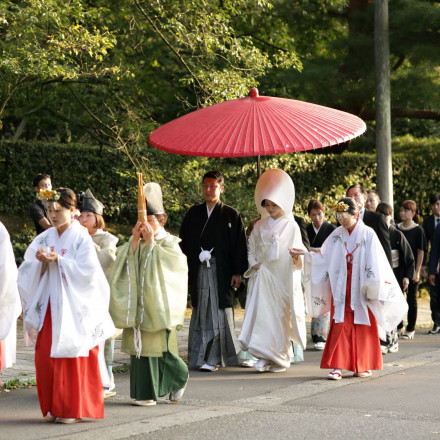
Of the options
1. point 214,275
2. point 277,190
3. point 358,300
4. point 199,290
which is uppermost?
point 277,190

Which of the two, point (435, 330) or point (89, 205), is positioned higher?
point (89, 205)

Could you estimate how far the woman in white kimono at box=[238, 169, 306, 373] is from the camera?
8.93 meters

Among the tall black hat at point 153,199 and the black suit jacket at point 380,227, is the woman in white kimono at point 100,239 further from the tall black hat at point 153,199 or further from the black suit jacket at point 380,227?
the black suit jacket at point 380,227

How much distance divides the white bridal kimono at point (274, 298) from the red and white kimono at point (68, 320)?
8.81 feet

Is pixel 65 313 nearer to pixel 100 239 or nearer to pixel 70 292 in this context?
pixel 70 292

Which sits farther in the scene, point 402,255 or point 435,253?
point 435,253

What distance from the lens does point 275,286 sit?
29.8ft

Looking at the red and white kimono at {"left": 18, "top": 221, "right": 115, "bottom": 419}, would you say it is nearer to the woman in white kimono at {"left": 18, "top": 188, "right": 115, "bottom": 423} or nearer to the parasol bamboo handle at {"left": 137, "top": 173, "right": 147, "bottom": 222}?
the woman in white kimono at {"left": 18, "top": 188, "right": 115, "bottom": 423}

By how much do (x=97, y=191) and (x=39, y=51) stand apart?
22.0ft

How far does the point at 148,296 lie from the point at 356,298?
2422 millimetres

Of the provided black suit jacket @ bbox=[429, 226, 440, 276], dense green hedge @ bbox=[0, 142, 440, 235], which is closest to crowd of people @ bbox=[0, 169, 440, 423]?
black suit jacket @ bbox=[429, 226, 440, 276]

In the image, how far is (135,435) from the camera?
5.90 meters

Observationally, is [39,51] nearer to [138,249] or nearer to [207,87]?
[207,87]

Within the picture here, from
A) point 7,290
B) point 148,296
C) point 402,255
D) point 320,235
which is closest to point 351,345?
point 148,296
